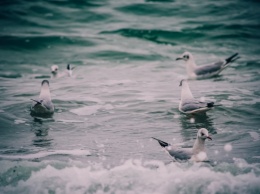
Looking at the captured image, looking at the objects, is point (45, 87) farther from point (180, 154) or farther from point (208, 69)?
point (208, 69)

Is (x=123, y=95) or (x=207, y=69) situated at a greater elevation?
(x=207, y=69)

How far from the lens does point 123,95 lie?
11773mm

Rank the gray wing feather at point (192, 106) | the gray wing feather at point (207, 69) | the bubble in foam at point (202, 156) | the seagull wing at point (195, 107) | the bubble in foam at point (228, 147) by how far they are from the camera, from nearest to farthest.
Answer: the bubble in foam at point (202, 156)
the bubble in foam at point (228, 147)
the seagull wing at point (195, 107)
the gray wing feather at point (192, 106)
the gray wing feather at point (207, 69)

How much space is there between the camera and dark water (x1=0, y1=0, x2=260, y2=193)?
21.4ft

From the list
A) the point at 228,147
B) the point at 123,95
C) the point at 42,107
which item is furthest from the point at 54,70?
the point at 228,147

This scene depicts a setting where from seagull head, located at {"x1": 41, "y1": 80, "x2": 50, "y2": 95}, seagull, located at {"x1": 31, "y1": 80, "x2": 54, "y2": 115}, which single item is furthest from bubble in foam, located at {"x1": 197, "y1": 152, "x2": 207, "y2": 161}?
seagull head, located at {"x1": 41, "y1": 80, "x2": 50, "y2": 95}

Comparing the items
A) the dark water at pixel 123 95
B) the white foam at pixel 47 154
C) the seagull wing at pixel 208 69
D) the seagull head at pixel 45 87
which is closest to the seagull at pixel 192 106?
the dark water at pixel 123 95

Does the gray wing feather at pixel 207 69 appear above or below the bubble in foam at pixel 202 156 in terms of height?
above

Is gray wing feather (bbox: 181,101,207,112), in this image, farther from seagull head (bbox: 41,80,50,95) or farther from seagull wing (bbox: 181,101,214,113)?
seagull head (bbox: 41,80,50,95)

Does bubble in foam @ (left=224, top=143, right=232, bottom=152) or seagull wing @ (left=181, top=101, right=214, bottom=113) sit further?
seagull wing @ (left=181, top=101, right=214, bottom=113)

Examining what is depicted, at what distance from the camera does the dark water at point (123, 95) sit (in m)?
6.51

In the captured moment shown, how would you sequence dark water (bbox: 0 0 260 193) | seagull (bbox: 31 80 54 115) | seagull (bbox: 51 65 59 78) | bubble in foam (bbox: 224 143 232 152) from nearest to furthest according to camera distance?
dark water (bbox: 0 0 260 193), bubble in foam (bbox: 224 143 232 152), seagull (bbox: 31 80 54 115), seagull (bbox: 51 65 59 78)

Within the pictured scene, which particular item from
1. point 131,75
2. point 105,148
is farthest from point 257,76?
point 105,148

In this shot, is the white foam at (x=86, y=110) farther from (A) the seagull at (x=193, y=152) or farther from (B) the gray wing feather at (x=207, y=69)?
(B) the gray wing feather at (x=207, y=69)
